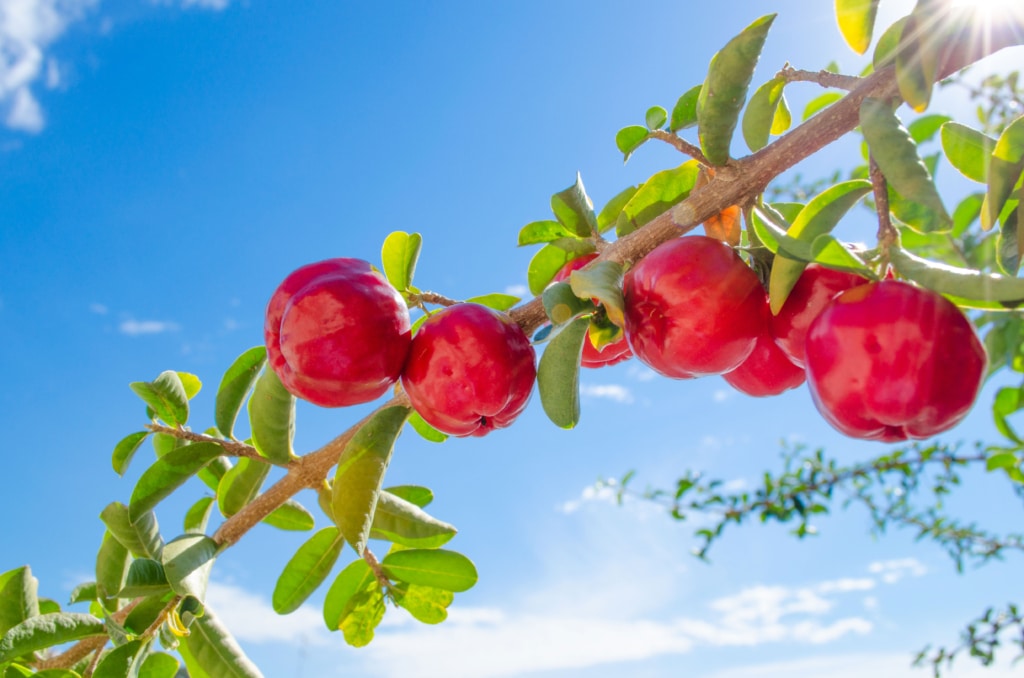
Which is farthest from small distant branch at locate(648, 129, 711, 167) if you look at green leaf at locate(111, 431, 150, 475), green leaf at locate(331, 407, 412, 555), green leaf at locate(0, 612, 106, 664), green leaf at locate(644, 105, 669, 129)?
green leaf at locate(0, 612, 106, 664)

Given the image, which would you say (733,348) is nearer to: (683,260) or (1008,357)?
(683,260)

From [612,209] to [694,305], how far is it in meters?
0.64

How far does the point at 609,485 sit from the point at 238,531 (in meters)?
3.72

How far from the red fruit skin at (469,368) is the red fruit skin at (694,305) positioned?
202 mm

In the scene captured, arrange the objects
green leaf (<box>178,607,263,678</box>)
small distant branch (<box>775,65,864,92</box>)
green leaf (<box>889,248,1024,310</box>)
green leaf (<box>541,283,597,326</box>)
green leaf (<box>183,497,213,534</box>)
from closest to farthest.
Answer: green leaf (<box>889,248,1024,310</box>), green leaf (<box>541,283,597,326</box>), small distant branch (<box>775,65,864,92</box>), green leaf (<box>178,607,263,678</box>), green leaf (<box>183,497,213,534</box>)

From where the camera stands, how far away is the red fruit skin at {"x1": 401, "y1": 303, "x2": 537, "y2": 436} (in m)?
1.22

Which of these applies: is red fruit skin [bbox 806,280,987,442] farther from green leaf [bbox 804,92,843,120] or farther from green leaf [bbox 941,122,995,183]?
green leaf [bbox 804,92,843,120]

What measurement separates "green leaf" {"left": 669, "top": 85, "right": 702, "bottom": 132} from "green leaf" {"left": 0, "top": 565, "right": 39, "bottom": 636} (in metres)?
1.85

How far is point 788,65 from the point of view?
1308 mm

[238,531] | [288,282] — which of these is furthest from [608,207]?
[238,531]

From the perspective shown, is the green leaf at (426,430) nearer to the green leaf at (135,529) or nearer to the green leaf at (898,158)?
the green leaf at (135,529)

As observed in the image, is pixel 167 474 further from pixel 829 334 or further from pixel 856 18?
pixel 856 18

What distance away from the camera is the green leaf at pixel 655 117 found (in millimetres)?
1437

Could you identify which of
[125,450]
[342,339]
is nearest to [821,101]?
[342,339]
